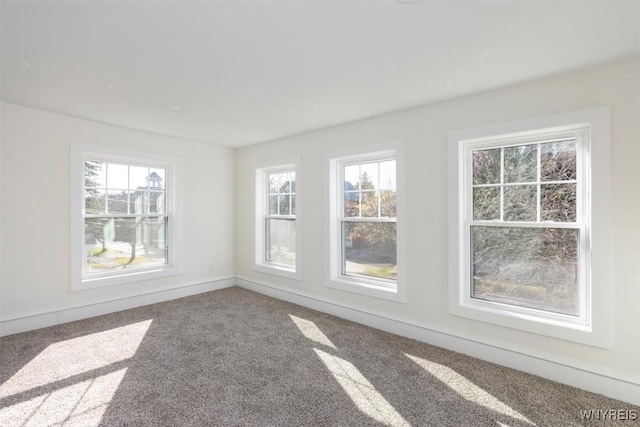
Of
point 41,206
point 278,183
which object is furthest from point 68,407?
point 278,183

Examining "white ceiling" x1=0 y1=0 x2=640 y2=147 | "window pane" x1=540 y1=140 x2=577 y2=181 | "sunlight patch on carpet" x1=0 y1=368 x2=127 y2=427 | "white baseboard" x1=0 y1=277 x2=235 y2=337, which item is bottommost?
"sunlight patch on carpet" x1=0 y1=368 x2=127 y2=427

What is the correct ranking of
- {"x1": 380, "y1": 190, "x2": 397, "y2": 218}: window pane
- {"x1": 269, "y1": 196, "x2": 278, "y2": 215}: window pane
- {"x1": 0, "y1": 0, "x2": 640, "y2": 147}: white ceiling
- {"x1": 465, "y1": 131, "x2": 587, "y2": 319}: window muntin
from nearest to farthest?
{"x1": 0, "y1": 0, "x2": 640, "y2": 147}: white ceiling < {"x1": 465, "y1": 131, "x2": 587, "y2": 319}: window muntin < {"x1": 380, "y1": 190, "x2": 397, "y2": 218}: window pane < {"x1": 269, "y1": 196, "x2": 278, "y2": 215}: window pane

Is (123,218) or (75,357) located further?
(123,218)

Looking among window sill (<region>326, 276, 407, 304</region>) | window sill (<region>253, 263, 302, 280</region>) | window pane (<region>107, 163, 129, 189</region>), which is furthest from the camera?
window sill (<region>253, 263, 302, 280</region>)

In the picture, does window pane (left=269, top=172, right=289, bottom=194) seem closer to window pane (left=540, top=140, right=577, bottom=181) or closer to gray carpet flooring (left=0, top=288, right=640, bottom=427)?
gray carpet flooring (left=0, top=288, right=640, bottom=427)

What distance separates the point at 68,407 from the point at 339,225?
2884 millimetres

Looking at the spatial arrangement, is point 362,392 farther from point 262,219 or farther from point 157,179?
point 157,179

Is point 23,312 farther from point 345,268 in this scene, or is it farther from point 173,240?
point 345,268

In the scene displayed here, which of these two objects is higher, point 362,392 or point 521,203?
point 521,203

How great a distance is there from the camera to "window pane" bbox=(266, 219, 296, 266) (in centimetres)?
455

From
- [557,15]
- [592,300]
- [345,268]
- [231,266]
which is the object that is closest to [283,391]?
[345,268]

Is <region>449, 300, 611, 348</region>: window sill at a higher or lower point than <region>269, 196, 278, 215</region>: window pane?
lower

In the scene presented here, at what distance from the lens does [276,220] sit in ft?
15.7

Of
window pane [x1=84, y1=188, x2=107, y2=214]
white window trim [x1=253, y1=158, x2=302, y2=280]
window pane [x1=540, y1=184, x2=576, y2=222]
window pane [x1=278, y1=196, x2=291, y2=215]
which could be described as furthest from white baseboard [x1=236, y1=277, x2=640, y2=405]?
window pane [x1=84, y1=188, x2=107, y2=214]
